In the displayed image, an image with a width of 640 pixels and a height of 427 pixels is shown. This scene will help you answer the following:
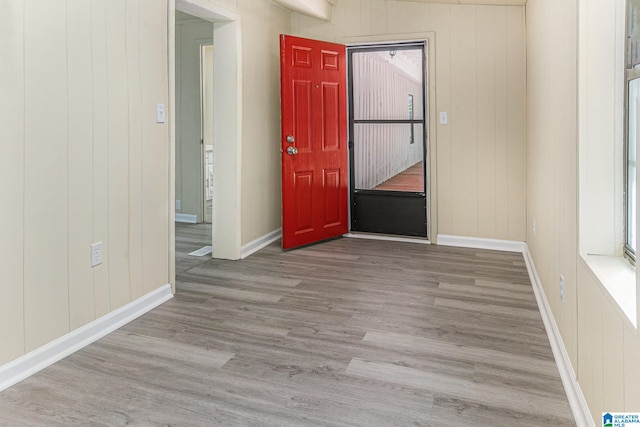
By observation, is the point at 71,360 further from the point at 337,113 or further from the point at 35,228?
the point at 337,113

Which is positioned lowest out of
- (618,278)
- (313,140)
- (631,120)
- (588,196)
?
(618,278)

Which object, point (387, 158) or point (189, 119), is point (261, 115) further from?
point (189, 119)

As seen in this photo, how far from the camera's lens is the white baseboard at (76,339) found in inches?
80.4

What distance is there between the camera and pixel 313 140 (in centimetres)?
449

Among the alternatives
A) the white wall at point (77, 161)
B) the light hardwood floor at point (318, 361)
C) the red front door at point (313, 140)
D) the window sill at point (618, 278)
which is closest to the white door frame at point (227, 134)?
the red front door at point (313, 140)

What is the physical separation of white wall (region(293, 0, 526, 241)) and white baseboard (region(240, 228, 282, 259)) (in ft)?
5.23

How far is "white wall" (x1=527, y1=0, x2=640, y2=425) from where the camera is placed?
4.37 feet

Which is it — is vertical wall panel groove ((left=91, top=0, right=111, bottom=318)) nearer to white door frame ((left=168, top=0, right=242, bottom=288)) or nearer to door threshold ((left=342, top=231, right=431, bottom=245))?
white door frame ((left=168, top=0, right=242, bottom=288))

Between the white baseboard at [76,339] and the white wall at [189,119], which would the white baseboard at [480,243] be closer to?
the white baseboard at [76,339]

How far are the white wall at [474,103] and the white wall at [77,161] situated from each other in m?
2.45

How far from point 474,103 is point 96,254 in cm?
340

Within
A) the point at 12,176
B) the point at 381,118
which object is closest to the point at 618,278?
the point at 12,176

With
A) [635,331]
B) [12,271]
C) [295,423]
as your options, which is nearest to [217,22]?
[12,271]

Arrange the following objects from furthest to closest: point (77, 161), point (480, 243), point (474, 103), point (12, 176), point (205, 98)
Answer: point (205, 98), point (480, 243), point (474, 103), point (77, 161), point (12, 176)
